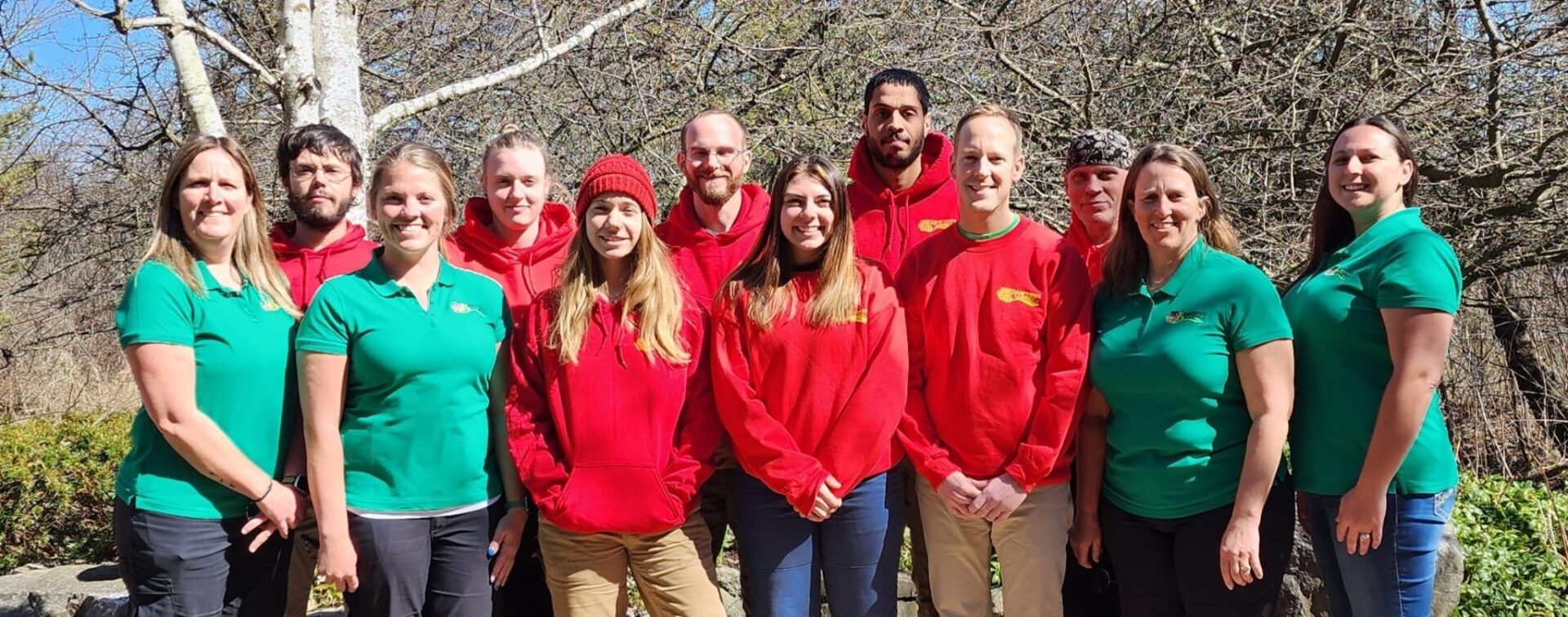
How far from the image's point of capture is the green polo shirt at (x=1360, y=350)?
3008mm

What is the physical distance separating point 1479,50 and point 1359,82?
0.66m

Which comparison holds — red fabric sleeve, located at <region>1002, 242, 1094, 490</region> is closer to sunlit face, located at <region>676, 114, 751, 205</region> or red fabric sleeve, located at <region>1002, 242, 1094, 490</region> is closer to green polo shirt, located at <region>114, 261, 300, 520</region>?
sunlit face, located at <region>676, 114, 751, 205</region>

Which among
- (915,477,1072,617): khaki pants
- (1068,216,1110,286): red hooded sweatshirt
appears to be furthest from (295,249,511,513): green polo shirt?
(1068,216,1110,286): red hooded sweatshirt

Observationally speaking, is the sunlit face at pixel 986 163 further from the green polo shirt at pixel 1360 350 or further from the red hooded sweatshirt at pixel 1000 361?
the green polo shirt at pixel 1360 350

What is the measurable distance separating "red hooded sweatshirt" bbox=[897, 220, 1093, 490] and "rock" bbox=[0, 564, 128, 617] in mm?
3893

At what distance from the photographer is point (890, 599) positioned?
3467 mm

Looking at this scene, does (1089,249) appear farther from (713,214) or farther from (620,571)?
(620,571)

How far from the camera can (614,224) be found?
348 cm

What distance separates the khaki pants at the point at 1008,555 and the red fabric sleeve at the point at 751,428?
46 cm

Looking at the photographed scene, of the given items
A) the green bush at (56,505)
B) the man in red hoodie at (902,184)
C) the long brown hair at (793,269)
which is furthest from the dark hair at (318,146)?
the green bush at (56,505)

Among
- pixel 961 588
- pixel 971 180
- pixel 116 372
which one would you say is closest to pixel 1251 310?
pixel 971 180

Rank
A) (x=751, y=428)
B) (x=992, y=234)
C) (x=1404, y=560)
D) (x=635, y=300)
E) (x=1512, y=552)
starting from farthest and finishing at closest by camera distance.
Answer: (x=1512, y=552), (x=992, y=234), (x=635, y=300), (x=751, y=428), (x=1404, y=560)

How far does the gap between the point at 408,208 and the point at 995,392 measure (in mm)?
1784

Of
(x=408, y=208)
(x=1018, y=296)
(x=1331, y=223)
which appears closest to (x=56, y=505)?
(x=408, y=208)
